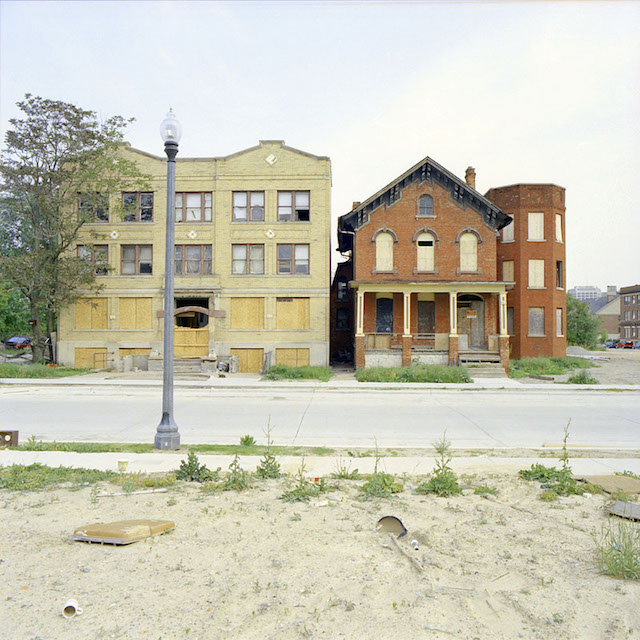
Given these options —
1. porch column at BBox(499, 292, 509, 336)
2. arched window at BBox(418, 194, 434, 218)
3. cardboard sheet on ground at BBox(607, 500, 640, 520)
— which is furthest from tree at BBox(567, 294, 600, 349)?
cardboard sheet on ground at BBox(607, 500, 640, 520)

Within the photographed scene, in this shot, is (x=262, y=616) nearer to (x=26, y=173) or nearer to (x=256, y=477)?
(x=256, y=477)

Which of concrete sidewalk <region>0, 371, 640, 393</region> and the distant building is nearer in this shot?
concrete sidewalk <region>0, 371, 640, 393</region>

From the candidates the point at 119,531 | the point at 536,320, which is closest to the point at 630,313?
the point at 536,320

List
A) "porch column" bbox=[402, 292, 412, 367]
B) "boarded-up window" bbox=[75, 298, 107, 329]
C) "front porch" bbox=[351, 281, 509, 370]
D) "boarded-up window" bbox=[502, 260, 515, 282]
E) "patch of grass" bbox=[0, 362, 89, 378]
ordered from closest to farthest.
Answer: "patch of grass" bbox=[0, 362, 89, 378] → "porch column" bbox=[402, 292, 412, 367] → "front porch" bbox=[351, 281, 509, 370] → "boarded-up window" bbox=[75, 298, 107, 329] → "boarded-up window" bbox=[502, 260, 515, 282]

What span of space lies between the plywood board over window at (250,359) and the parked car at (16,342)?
113 ft

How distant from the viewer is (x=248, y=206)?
31062 millimetres

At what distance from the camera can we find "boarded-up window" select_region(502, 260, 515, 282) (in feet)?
113

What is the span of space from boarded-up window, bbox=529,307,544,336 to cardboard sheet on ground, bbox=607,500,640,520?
98.6 ft

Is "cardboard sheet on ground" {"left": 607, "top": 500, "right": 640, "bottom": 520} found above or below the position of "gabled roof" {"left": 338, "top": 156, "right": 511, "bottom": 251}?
below

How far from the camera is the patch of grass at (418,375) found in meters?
23.9

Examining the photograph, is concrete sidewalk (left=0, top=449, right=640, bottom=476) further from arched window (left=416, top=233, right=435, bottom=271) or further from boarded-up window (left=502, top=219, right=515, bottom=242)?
boarded-up window (left=502, top=219, right=515, bottom=242)

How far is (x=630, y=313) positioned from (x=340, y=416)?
104454 millimetres

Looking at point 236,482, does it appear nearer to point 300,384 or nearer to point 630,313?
point 300,384

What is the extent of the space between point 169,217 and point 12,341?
2163 inches
